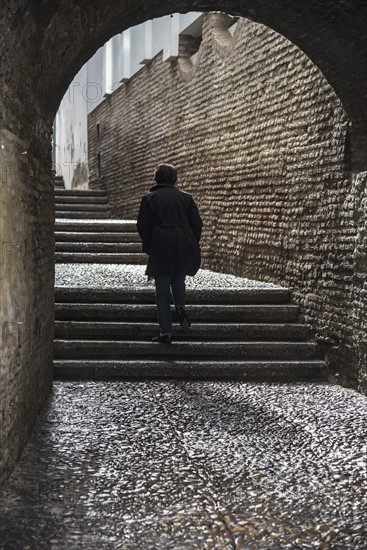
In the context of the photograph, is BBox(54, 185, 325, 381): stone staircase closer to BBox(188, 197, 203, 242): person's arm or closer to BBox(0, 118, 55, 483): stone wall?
BBox(188, 197, 203, 242): person's arm

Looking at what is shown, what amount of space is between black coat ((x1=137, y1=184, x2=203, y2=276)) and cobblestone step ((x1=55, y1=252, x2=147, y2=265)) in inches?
179

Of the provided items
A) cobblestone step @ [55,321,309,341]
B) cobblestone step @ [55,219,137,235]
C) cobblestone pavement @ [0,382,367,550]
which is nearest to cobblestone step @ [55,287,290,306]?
cobblestone step @ [55,321,309,341]

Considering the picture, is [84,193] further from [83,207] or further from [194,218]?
[194,218]

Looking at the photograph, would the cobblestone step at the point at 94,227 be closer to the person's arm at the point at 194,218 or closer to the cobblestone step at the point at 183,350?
the person's arm at the point at 194,218

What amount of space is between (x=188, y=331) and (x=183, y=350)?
0.33m

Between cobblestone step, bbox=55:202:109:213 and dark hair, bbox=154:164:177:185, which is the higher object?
dark hair, bbox=154:164:177:185

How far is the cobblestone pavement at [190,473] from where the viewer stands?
127 inches

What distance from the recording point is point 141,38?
14586mm

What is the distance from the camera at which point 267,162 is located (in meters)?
8.47

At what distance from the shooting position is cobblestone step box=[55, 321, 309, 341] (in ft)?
23.4

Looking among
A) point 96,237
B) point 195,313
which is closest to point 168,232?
point 195,313

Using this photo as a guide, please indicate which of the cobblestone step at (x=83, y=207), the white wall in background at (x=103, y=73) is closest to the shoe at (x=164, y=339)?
the white wall in background at (x=103, y=73)

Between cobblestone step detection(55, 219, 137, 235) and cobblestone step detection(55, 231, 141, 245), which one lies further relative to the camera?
cobblestone step detection(55, 219, 137, 235)

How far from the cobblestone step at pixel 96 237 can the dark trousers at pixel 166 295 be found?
5303 mm
